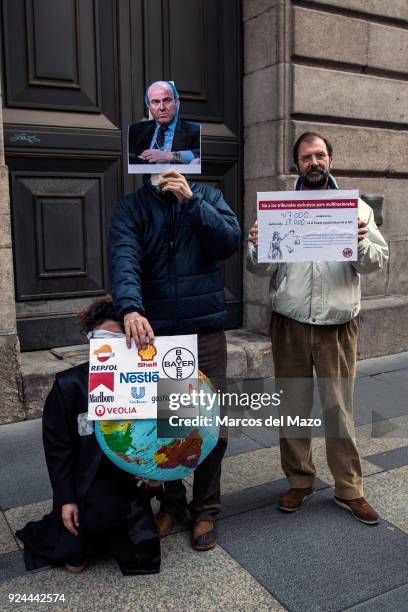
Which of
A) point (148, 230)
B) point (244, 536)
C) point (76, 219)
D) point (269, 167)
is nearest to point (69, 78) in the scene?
Result: point (76, 219)

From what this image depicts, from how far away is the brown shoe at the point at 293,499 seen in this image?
133 inches

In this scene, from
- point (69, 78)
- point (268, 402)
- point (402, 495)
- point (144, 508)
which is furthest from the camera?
point (69, 78)

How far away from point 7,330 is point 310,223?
104 inches

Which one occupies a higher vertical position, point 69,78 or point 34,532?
point 69,78

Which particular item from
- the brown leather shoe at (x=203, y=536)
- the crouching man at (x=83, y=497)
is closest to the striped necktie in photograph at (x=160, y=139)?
the crouching man at (x=83, y=497)

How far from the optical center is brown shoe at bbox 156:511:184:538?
10.3 ft

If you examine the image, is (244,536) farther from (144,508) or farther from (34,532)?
(34,532)

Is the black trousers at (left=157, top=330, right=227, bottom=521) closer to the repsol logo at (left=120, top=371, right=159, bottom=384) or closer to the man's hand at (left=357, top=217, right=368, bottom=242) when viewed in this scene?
the repsol logo at (left=120, top=371, right=159, bottom=384)

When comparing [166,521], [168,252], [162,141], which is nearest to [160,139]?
[162,141]

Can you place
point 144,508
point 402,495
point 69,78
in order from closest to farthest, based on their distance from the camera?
point 144,508, point 402,495, point 69,78

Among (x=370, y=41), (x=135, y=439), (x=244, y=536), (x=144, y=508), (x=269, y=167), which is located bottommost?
(x=244, y=536)

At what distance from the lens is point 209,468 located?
311 centimetres

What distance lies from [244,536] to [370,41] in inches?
209

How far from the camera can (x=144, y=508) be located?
2896mm
